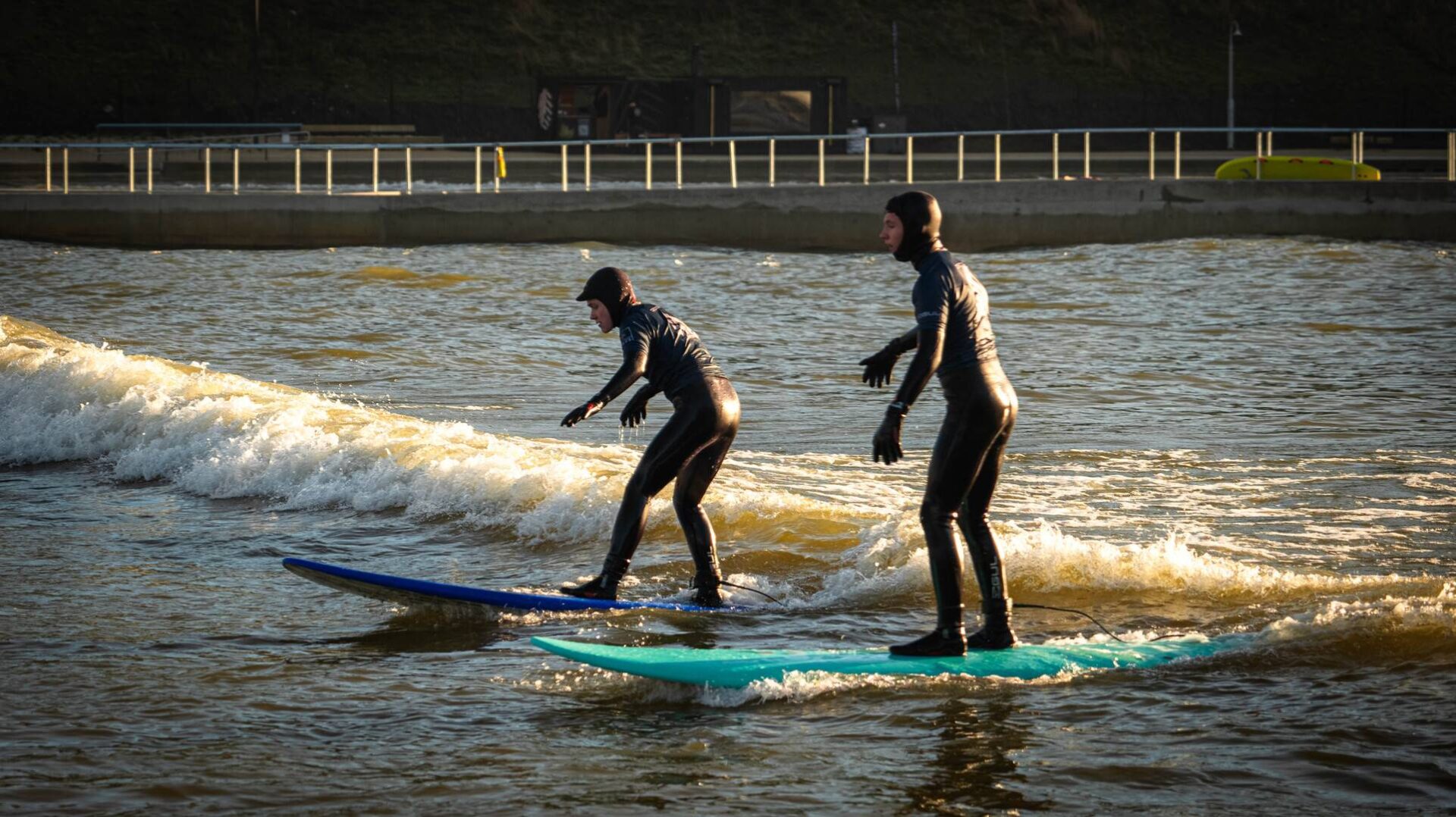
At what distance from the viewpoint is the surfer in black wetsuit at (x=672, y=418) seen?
7.64m

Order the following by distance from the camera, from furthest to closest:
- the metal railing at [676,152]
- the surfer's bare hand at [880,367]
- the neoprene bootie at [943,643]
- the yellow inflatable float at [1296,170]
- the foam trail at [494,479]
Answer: the yellow inflatable float at [1296,170]
the metal railing at [676,152]
the foam trail at [494,479]
the neoprene bootie at [943,643]
the surfer's bare hand at [880,367]

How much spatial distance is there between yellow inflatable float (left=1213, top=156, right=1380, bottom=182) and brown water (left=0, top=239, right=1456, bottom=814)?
12976 mm

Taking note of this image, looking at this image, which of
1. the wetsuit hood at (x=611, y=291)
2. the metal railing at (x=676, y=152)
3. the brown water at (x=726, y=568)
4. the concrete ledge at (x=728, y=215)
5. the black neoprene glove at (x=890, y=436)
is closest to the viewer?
the brown water at (x=726, y=568)

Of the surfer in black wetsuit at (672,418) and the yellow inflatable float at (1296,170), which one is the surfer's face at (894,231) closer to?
the surfer in black wetsuit at (672,418)

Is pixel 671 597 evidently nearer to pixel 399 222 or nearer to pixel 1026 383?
pixel 1026 383

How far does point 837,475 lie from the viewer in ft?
38.4

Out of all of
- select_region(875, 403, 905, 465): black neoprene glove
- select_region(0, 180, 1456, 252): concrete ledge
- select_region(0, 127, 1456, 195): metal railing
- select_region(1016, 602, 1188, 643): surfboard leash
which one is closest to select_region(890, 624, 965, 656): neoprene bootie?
select_region(1016, 602, 1188, 643): surfboard leash

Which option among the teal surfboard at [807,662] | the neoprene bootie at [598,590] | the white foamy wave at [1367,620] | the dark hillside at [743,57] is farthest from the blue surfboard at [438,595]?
the dark hillside at [743,57]

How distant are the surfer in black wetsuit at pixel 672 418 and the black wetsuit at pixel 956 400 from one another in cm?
149

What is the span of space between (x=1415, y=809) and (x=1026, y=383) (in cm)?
1149

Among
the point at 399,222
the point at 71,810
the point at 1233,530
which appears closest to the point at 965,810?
the point at 71,810

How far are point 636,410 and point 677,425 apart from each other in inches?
8.1

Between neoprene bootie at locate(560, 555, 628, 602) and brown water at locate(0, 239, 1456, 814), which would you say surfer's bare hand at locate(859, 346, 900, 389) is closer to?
brown water at locate(0, 239, 1456, 814)

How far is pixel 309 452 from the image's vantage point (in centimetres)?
1198
